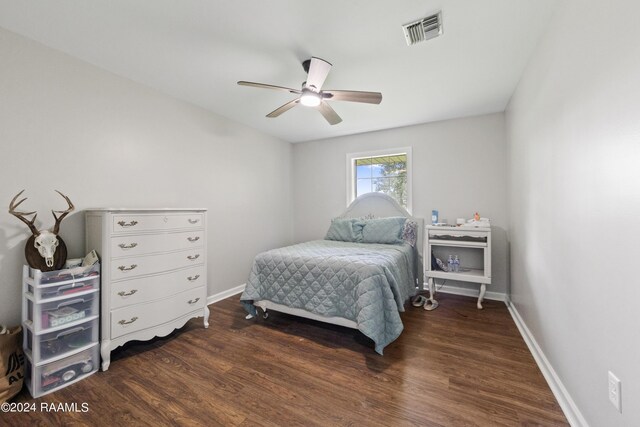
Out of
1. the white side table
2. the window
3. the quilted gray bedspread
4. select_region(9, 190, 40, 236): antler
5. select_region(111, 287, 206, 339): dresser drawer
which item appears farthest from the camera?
the window

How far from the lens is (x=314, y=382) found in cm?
180

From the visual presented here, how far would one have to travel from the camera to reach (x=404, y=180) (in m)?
4.03

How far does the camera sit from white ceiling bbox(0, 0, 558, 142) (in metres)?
1.65

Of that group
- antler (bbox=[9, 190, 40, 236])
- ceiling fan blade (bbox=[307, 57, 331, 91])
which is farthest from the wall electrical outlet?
antler (bbox=[9, 190, 40, 236])

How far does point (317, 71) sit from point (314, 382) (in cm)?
224

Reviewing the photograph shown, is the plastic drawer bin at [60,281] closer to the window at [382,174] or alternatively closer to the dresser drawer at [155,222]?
the dresser drawer at [155,222]

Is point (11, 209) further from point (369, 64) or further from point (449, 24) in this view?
point (449, 24)

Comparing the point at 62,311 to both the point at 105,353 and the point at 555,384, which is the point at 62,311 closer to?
the point at 105,353

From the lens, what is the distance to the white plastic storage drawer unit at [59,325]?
169cm

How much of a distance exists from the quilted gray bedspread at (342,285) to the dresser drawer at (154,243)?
66cm

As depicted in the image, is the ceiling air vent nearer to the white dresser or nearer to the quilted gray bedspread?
the quilted gray bedspread

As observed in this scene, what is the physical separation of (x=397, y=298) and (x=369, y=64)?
2057mm

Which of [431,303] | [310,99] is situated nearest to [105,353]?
[310,99]

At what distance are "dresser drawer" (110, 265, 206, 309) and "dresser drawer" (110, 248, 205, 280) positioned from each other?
5 centimetres
